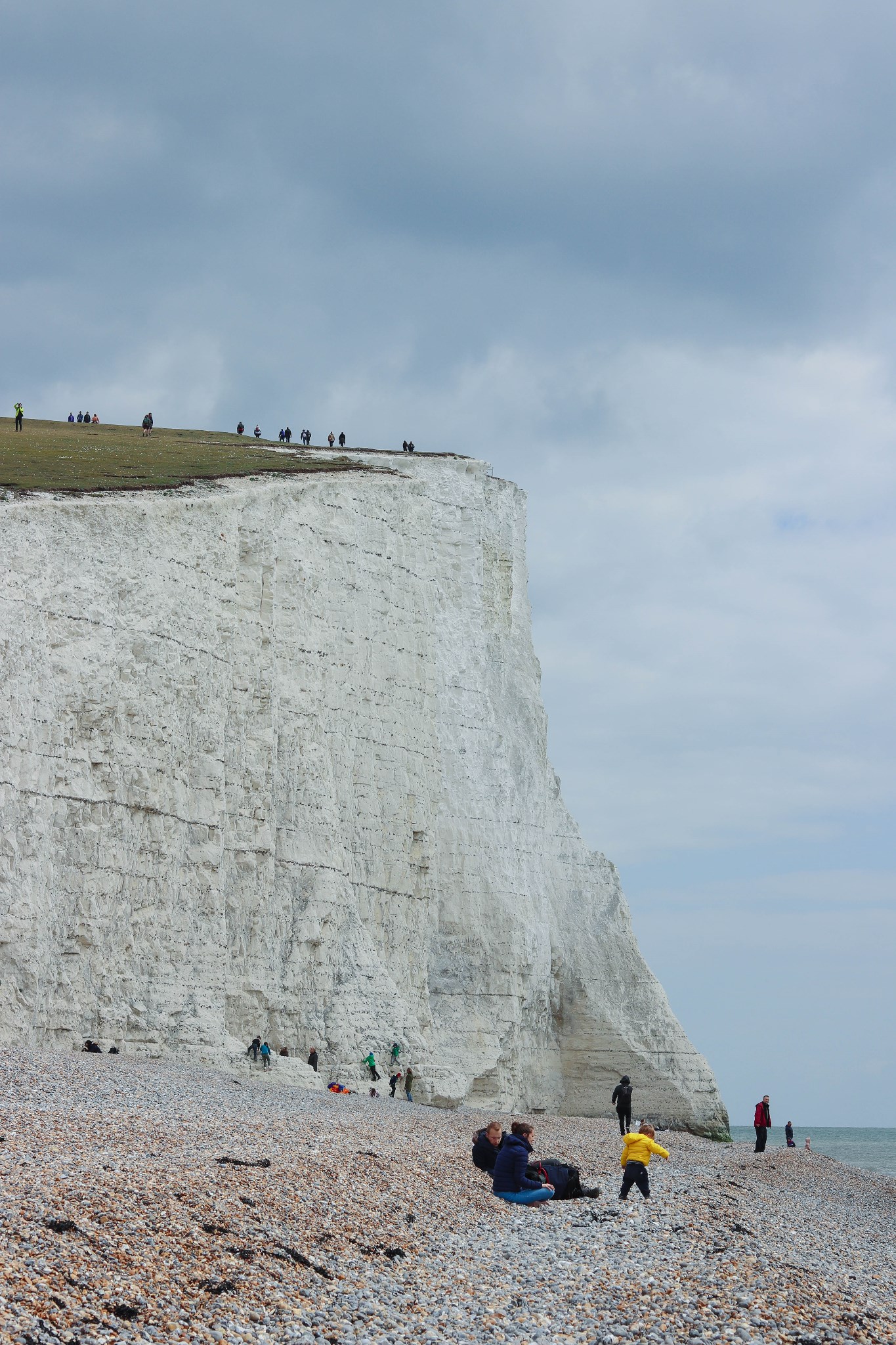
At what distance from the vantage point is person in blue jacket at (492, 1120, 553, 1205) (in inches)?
519

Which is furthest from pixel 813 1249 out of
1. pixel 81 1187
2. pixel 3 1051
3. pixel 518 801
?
pixel 518 801

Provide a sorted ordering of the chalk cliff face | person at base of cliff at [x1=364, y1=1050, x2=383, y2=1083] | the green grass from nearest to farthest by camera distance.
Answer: the chalk cliff face
person at base of cliff at [x1=364, y1=1050, x2=383, y2=1083]
the green grass

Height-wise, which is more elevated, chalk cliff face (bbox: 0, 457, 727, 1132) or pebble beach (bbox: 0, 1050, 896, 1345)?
chalk cliff face (bbox: 0, 457, 727, 1132)

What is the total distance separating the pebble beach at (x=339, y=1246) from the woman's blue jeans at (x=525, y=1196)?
0.17 metres

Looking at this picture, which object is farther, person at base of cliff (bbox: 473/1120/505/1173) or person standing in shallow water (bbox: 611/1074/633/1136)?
person standing in shallow water (bbox: 611/1074/633/1136)

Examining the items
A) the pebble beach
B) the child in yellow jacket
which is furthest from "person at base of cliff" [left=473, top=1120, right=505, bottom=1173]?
the child in yellow jacket

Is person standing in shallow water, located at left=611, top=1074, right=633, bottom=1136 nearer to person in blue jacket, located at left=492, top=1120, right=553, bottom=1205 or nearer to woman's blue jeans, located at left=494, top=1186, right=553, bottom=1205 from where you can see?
person in blue jacket, located at left=492, top=1120, right=553, bottom=1205

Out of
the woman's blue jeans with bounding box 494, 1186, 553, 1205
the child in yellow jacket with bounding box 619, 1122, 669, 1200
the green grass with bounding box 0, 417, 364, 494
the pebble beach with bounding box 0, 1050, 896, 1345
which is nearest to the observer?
the pebble beach with bounding box 0, 1050, 896, 1345

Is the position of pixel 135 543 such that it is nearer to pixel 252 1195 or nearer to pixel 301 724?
pixel 301 724

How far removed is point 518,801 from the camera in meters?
37.4

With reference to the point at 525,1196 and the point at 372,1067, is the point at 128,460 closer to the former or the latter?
the point at 372,1067

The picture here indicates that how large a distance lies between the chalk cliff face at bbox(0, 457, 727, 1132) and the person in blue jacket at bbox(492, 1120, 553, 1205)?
1043 centimetres

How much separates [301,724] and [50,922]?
8.75 metres

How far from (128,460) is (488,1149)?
24.9 meters
